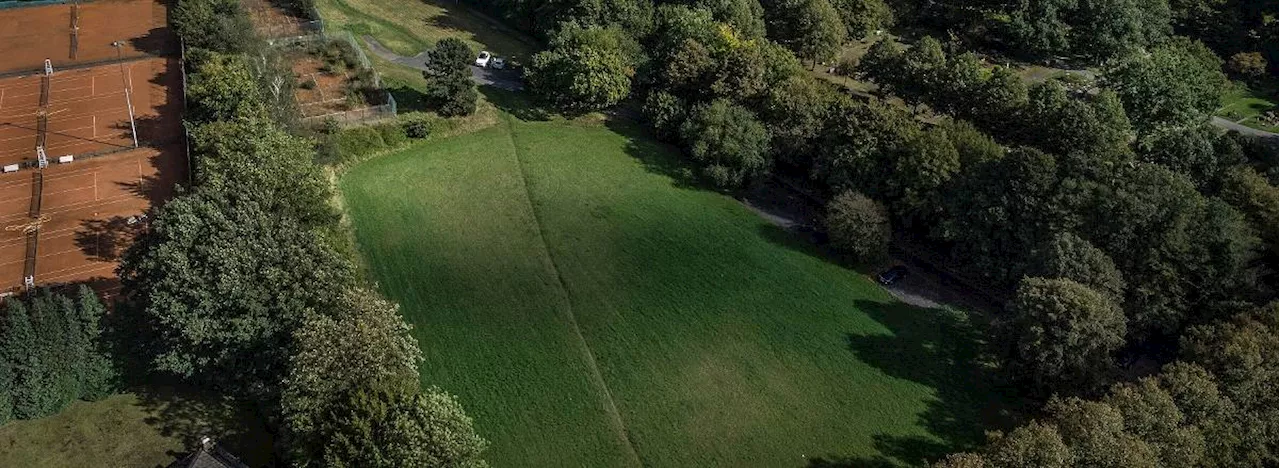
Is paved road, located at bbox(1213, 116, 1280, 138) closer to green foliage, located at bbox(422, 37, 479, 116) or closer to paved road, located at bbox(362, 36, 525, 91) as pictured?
paved road, located at bbox(362, 36, 525, 91)

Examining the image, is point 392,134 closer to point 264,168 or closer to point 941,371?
point 264,168

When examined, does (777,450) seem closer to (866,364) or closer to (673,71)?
(866,364)

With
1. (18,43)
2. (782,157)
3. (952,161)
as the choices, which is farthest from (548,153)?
(18,43)

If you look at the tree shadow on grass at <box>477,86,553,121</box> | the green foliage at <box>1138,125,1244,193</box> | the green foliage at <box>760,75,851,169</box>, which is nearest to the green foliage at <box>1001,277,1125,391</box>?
the green foliage at <box>1138,125,1244,193</box>

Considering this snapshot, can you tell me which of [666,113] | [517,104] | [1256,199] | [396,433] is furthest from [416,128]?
[1256,199]

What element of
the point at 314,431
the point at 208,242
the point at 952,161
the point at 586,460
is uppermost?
the point at 952,161

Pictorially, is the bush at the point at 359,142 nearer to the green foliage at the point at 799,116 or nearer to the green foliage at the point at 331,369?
the green foliage at the point at 331,369
